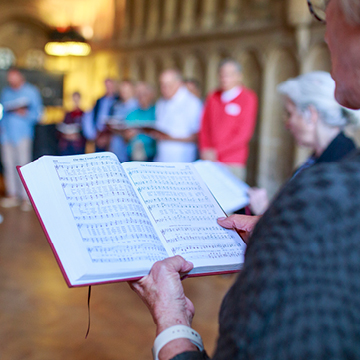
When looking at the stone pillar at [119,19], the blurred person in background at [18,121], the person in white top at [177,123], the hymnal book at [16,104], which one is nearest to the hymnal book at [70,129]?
the blurred person in background at [18,121]

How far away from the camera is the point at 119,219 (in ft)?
3.00

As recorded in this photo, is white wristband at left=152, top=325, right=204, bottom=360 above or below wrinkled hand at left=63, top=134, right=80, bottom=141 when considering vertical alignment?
above

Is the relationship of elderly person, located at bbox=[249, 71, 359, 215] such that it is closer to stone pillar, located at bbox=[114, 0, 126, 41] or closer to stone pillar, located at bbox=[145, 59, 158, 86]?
stone pillar, located at bbox=[145, 59, 158, 86]

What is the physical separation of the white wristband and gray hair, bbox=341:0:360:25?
2.00ft

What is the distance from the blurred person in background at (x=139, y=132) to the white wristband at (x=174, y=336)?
379 cm

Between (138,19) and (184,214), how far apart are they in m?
8.25

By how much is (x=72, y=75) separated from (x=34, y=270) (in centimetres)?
744

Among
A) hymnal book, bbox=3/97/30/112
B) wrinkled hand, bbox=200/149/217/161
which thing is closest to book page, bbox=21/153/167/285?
wrinkled hand, bbox=200/149/217/161

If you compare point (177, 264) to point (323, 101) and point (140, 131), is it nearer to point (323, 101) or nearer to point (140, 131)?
point (323, 101)

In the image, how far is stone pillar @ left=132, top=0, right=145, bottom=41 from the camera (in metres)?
8.45

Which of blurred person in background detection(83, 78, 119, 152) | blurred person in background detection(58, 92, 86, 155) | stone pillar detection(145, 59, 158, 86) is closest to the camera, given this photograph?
blurred person in background detection(83, 78, 119, 152)

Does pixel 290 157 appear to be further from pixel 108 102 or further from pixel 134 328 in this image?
pixel 134 328

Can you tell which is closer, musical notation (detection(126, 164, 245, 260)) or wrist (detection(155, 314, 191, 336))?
wrist (detection(155, 314, 191, 336))

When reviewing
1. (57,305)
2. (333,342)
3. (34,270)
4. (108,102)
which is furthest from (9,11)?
(333,342)
